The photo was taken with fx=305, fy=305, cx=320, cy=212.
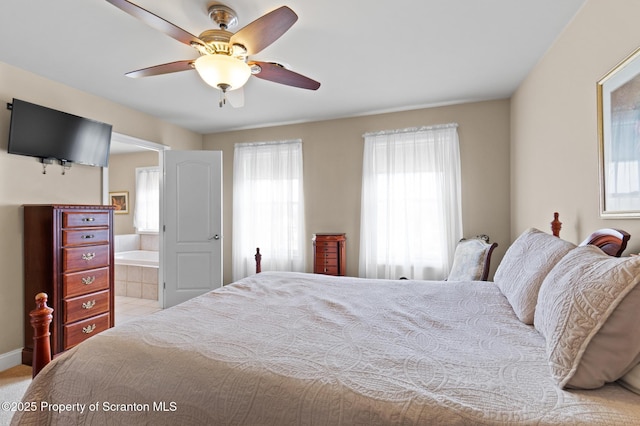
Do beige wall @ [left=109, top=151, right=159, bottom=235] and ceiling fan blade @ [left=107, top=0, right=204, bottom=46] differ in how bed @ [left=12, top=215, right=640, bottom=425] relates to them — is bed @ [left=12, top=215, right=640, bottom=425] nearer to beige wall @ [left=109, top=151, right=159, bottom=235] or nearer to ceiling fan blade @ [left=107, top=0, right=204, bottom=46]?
ceiling fan blade @ [left=107, top=0, right=204, bottom=46]

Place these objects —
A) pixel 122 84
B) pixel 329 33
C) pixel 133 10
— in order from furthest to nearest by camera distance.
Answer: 1. pixel 122 84
2. pixel 329 33
3. pixel 133 10

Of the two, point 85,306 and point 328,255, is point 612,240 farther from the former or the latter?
point 85,306

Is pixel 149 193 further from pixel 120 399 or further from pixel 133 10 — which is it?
pixel 120 399

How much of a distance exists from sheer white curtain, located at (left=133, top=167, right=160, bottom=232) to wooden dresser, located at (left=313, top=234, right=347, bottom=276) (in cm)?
379

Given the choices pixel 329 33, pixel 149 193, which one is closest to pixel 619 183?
pixel 329 33

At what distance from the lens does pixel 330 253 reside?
386 cm

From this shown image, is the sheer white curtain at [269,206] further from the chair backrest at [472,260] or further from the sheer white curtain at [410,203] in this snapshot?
the chair backrest at [472,260]

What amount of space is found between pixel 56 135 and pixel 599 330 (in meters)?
3.95

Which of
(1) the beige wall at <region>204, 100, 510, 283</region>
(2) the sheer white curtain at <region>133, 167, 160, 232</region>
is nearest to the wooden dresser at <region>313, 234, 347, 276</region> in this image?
(1) the beige wall at <region>204, 100, 510, 283</region>

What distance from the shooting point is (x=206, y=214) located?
4.14 metres


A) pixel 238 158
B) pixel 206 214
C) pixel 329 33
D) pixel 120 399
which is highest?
pixel 329 33

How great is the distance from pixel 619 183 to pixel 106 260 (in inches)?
157

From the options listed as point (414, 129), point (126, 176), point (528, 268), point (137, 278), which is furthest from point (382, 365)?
point (126, 176)

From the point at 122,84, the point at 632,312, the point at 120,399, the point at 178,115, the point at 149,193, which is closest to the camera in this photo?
the point at 632,312
